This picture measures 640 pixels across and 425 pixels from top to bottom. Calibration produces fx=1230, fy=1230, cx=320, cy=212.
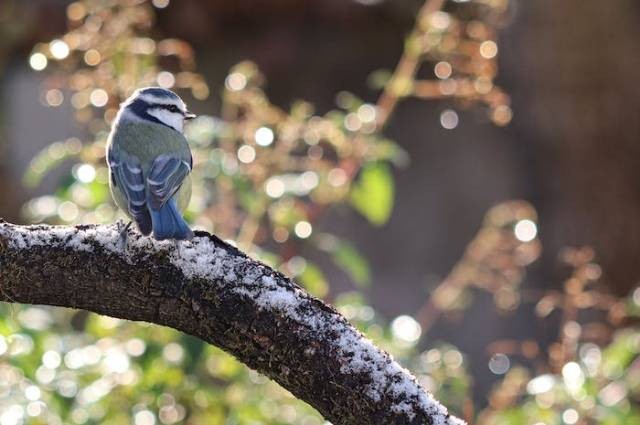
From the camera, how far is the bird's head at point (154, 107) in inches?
87.2

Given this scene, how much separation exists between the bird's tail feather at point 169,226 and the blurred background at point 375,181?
1.38ft

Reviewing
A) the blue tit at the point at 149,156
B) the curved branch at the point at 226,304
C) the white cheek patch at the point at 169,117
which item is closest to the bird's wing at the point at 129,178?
the blue tit at the point at 149,156

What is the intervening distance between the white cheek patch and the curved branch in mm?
602

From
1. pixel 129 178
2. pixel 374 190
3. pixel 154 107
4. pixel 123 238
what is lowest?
pixel 123 238

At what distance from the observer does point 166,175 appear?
205cm

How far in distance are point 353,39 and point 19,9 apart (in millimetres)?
1510

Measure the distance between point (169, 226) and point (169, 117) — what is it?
0.65 m

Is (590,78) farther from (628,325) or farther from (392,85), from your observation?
(392,85)

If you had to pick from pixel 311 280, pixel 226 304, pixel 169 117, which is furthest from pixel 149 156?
pixel 226 304

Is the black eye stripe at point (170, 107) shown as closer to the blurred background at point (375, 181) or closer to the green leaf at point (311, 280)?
the blurred background at point (375, 181)

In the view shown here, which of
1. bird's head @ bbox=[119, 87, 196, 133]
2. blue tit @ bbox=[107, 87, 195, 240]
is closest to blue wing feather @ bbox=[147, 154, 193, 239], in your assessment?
blue tit @ bbox=[107, 87, 195, 240]

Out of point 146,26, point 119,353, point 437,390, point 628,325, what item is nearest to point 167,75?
point 146,26

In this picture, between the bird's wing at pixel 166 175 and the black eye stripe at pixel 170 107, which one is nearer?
the bird's wing at pixel 166 175

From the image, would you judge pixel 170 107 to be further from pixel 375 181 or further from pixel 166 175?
pixel 375 181
